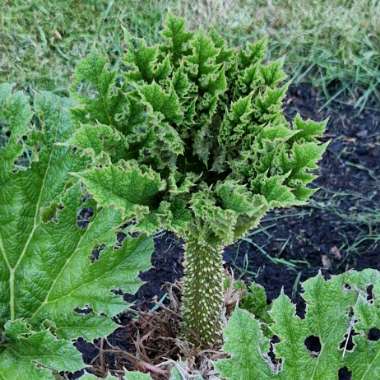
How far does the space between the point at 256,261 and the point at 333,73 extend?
1.16 m

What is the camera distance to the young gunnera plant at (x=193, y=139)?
5.85 ft

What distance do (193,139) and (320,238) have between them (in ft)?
5.05

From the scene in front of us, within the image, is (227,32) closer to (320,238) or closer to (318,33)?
(318,33)

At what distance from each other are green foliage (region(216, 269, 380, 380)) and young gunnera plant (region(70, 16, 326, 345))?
206 millimetres

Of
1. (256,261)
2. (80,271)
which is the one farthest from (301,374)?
(256,261)

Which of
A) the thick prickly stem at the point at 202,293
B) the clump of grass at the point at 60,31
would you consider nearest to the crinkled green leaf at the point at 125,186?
the thick prickly stem at the point at 202,293

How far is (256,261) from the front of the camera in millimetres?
3275

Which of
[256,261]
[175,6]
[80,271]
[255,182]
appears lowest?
[256,261]

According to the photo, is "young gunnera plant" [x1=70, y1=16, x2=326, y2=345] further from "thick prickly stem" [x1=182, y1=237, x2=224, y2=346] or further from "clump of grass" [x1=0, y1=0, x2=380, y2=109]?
"clump of grass" [x1=0, y1=0, x2=380, y2=109]

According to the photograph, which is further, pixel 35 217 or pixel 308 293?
pixel 35 217

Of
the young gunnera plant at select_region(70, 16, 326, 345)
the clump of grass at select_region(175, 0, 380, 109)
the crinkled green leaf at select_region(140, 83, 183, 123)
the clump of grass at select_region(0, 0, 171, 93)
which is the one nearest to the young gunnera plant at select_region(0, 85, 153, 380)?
the young gunnera plant at select_region(70, 16, 326, 345)

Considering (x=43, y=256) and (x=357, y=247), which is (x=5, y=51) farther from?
(x=43, y=256)

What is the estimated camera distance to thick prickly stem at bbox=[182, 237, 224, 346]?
2.10m

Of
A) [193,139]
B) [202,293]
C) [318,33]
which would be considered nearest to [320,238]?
[318,33]
